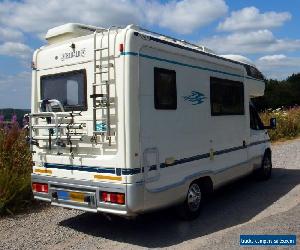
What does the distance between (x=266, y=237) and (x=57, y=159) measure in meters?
3.16

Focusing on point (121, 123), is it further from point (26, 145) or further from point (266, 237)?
point (26, 145)

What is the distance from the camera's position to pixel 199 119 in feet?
23.7

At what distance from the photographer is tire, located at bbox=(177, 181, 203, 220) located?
6789 mm

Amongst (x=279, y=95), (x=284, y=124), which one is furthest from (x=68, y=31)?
(x=279, y=95)

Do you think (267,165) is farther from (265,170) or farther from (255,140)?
(255,140)

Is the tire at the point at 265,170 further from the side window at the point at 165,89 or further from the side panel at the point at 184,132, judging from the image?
the side window at the point at 165,89

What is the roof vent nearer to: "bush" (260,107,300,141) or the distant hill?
the distant hill

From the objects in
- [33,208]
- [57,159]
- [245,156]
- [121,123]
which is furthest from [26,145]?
[245,156]

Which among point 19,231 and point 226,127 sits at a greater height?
point 226,127

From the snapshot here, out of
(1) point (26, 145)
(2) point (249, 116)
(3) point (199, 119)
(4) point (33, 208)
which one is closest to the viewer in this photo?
(3) point (199, 119)

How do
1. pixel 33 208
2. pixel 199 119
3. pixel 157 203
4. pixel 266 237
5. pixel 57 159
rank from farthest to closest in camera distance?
pixel 33 208, pixel 199 119, pixel 57 159, pixel 157 203, pixel 266 237

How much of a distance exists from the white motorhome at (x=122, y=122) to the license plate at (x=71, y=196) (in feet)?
0.05

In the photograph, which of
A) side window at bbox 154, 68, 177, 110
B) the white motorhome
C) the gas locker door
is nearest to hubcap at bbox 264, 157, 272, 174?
the gas locker door

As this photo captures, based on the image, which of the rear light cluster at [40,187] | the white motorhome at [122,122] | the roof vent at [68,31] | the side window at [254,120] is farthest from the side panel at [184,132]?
the rear light cluster at [40,187]
